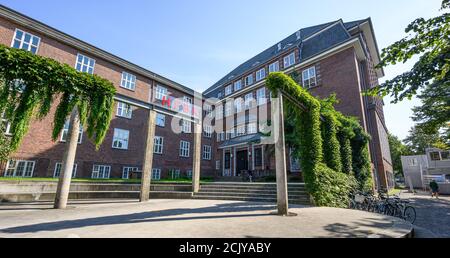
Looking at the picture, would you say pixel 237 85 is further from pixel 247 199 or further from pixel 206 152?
pixel 247 199

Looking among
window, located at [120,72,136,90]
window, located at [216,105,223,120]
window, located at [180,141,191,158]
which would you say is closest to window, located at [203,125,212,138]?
window, located at [216,105,223,120]

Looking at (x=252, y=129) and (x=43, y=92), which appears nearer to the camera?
(x=43, y=92)

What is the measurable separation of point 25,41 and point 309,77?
25.0m

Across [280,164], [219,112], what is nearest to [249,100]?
[219,112]

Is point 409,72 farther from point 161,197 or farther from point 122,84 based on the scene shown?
point 122,84

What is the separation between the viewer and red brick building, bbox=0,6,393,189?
1558 centimetres

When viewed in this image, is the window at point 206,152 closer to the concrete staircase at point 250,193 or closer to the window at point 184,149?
the window at point 184,149

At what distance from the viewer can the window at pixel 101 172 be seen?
18062 millimetres

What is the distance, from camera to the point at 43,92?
26.0 ft

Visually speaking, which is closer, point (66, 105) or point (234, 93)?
point (66, 105)

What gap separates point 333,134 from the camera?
1195 centimetres

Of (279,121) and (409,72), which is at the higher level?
(409,72)
